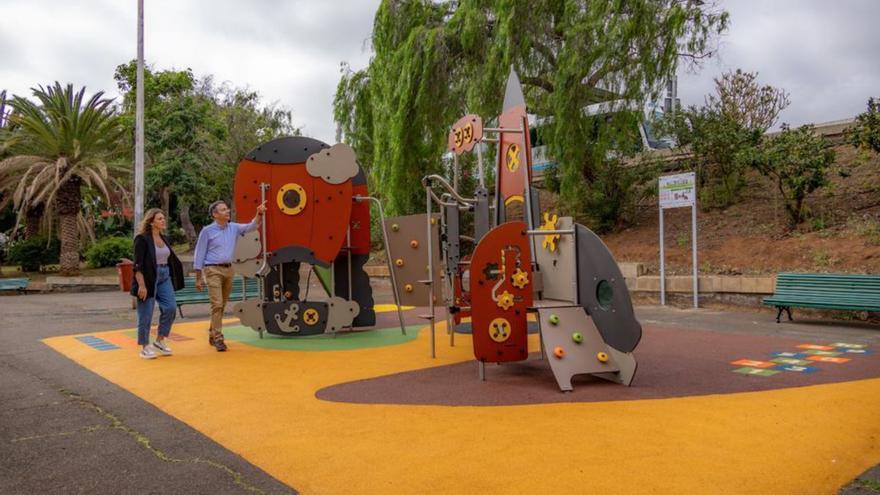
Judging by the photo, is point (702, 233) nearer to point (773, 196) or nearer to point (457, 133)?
point (773, 196)

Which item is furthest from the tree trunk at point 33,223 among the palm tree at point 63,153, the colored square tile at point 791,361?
the colored square tile at point 791,361

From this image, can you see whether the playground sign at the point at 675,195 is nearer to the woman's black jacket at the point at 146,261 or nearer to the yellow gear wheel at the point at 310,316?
the yellow gear wheel at the point at 310,316

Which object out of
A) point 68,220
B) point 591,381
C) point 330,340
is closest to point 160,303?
point 330,340

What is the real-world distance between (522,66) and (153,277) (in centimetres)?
1167

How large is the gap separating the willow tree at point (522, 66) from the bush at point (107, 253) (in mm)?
12850

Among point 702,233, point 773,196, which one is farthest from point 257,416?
point 773,196

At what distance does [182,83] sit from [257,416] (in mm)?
29030

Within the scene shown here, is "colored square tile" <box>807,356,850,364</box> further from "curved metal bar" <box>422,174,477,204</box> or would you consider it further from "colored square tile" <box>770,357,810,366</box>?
"curved metal bar" <box>422,174,477,204</box>

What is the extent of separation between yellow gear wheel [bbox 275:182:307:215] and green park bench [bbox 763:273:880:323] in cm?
716

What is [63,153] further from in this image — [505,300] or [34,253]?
[505,300]

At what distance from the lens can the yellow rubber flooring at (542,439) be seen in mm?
3342

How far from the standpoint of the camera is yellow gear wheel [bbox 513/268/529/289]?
583 centimetres

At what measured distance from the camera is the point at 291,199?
28.3 feet

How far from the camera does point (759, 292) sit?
435 inches
